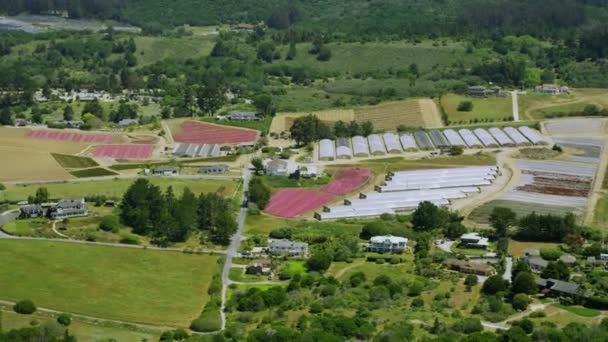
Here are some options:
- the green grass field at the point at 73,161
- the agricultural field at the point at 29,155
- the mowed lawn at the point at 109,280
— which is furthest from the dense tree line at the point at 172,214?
the green grass field at the point at 73,161

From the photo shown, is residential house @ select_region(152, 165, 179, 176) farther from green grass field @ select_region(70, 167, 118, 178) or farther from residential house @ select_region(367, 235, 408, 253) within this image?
residential house @ select_region(367, 235, 408, 253)

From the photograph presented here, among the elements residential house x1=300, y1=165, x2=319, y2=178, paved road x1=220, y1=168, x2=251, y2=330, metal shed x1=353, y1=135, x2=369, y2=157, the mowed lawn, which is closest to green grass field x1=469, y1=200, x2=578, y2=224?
residential house x1=300, y1=165, x2=319, y2=178

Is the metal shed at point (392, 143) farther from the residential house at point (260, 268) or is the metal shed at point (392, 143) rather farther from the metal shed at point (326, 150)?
the residential house at point (260, 268)

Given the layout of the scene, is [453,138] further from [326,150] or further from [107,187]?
[107,187]

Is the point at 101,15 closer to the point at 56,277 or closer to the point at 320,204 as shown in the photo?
the point at 320,204

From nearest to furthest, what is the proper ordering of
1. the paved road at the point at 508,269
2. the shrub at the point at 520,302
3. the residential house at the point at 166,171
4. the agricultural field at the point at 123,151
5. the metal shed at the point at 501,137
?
the shrub at the point at 520,302
the paved road at the point at 508,269
the residential house at the point at 166,171
the agricultural field at the point at 123,151
the metal shed at the point at 501,137

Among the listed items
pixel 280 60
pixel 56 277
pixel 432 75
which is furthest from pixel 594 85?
pixel 56 277

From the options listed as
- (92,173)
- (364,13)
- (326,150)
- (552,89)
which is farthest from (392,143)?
(364,13)
